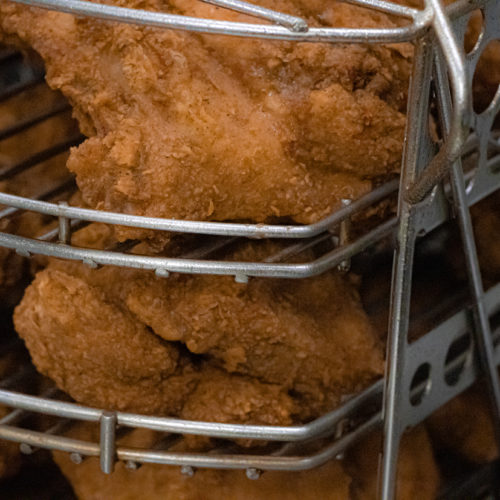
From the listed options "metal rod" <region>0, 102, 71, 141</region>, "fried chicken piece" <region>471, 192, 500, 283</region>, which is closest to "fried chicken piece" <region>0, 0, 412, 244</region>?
"metal rod" <region>0, 102, 71, 141</region>

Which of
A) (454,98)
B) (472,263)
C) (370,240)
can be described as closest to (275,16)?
(454,98)

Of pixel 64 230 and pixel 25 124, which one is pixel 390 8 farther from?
pixel 25 124

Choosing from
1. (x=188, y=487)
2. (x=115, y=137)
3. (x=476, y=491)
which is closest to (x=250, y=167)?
(x=115, y=137)

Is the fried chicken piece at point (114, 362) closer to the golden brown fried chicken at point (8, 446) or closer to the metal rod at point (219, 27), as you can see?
the golden brown fried chicken at point (8, 446)

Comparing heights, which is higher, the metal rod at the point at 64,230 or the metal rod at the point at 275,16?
the metal rod at the point at 275,16

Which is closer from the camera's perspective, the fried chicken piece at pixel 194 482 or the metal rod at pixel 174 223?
the metal rod at pixel 174 223

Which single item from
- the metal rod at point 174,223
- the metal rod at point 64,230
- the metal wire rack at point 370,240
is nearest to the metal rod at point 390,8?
the metal wire rack at point 370,240
